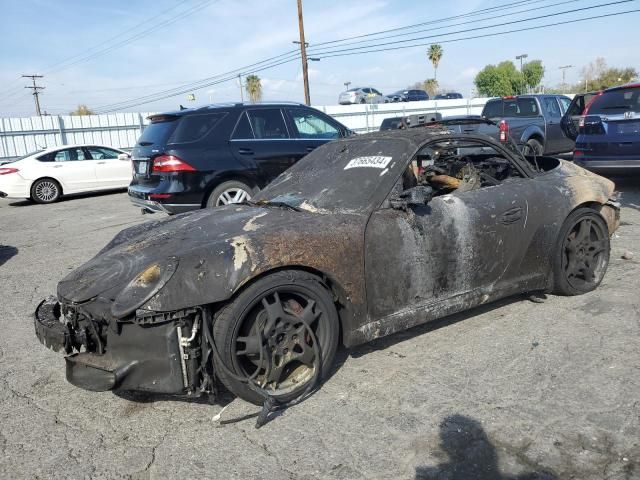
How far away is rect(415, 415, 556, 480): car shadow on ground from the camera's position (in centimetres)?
249

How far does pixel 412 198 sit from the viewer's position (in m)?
3.49

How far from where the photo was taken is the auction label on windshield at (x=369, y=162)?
3905 mm

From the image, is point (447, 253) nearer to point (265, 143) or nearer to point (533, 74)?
point (265, 143)

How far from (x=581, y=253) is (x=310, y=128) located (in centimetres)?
493

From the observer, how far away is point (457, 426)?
A: 289 cm

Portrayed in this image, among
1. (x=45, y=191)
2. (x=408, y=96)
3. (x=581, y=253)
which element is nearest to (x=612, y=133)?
(x=581, y=253)

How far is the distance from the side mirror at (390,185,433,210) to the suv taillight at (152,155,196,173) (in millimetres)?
4323

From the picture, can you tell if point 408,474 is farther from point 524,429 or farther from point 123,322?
point 123,322

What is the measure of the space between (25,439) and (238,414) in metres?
1.16

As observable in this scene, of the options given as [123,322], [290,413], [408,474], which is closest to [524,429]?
[408,474]

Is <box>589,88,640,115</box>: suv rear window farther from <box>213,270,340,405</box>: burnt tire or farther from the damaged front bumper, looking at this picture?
the damaged front bumper

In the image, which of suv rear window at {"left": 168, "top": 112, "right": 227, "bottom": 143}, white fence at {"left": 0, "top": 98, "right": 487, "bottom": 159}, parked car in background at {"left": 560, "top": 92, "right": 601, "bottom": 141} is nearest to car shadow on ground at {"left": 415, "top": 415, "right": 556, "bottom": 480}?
suv rear window at {"left": 168, "top": 112, "right": 227, "bottom": 143}

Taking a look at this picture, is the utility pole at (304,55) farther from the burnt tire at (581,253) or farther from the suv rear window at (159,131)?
the burnt tire at (581,253)

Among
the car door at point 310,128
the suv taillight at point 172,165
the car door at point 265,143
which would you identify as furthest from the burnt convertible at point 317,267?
the car door at point 310,128
